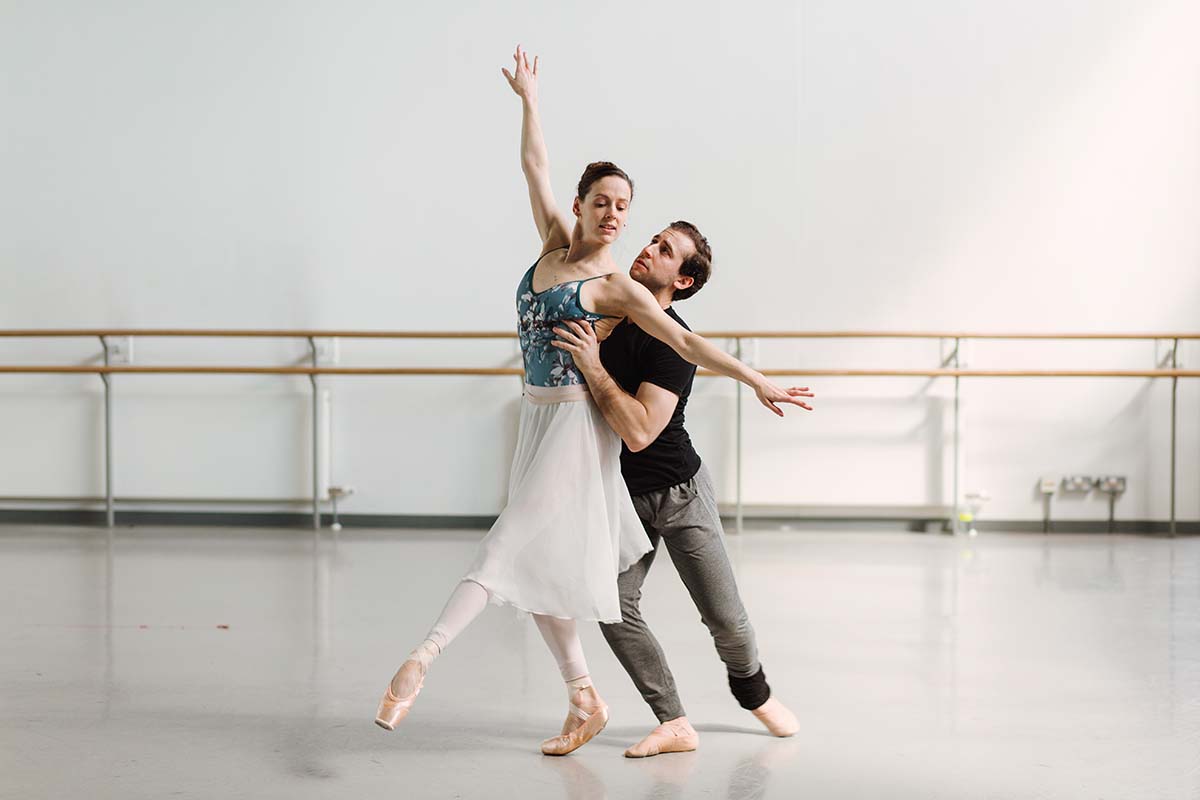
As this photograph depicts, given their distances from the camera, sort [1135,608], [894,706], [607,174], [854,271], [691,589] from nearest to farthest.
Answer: [607,174] → [691,589] → [894,706] → [1135,608] → [854,271]

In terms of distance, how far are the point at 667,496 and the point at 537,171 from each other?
0.72 metres

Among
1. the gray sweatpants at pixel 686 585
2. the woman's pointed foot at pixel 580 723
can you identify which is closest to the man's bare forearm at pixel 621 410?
the gray sweatpants at pixel 686 585

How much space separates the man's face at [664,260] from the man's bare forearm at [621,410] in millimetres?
231

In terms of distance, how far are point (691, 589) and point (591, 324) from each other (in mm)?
581

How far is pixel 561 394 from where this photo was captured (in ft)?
7.74

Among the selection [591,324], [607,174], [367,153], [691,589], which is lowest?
[691,589]

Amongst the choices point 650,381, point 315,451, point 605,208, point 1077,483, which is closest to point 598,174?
point 605,208

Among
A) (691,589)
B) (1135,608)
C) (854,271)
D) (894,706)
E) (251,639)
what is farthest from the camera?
(854,271)

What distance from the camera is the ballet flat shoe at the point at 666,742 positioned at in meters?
2.42

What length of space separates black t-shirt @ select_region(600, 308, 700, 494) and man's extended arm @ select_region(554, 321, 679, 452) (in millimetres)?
61

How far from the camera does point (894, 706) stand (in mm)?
2818

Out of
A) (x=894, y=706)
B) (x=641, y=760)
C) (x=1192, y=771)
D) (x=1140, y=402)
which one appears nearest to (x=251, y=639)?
→ (x=641, y=760)

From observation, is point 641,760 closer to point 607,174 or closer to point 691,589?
point 691,589

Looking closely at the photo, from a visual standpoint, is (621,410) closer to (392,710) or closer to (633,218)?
(392,710)
